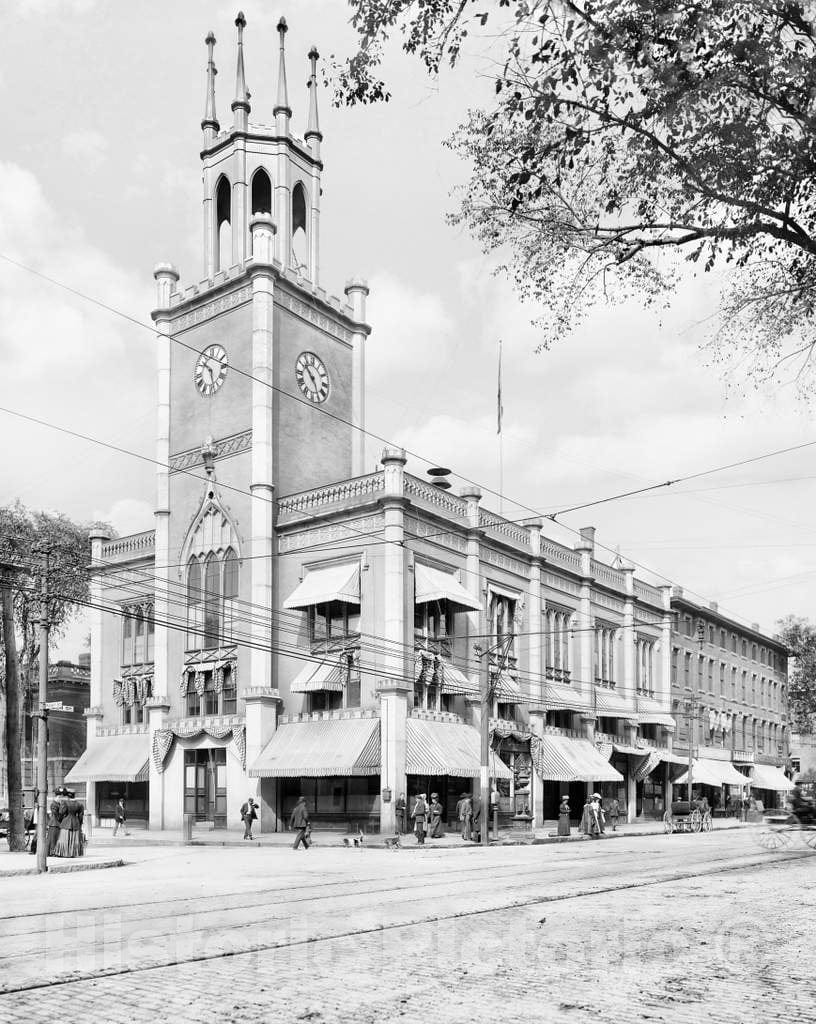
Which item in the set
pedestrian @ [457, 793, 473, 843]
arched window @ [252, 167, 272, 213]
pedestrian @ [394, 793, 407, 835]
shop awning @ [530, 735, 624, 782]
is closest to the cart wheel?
pedestrian @ [457, 793, 473, 843]

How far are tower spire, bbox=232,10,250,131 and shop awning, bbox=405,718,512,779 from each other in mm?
25396

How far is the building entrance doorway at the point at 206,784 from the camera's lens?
41.8m

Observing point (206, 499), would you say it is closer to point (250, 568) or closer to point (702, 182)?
point (250, 568)

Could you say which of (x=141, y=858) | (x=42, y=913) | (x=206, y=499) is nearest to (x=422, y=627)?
(x=206, y=499)

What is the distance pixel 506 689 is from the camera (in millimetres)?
44469

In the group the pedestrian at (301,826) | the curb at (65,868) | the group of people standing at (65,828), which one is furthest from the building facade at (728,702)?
the curb at (65,868)

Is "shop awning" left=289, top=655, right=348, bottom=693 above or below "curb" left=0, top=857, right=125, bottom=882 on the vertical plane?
above

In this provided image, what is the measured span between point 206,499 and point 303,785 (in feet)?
38.3

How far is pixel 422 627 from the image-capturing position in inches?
1585

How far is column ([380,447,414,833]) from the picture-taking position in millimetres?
37031

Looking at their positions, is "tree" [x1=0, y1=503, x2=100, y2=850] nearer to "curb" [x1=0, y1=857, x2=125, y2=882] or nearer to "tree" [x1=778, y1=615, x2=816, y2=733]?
"curb" [x1=0, y1=857, x2=125, y2=882]

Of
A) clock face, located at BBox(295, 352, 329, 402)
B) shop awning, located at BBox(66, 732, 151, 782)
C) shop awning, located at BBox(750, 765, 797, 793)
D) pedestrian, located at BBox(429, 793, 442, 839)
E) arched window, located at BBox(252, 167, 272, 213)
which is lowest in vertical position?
shop awning, located at BBox(750, 765, 797, 793)

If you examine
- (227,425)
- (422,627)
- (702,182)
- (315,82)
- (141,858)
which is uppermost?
(315,82)

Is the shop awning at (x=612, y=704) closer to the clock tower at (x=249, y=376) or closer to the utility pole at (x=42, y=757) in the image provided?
the clock tower at (x=249, y=376)
